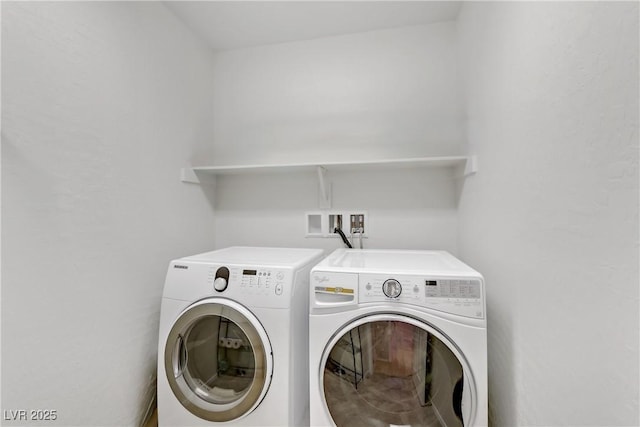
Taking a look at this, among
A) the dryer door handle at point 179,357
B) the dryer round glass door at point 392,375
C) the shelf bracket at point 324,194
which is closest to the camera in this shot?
the dryer round glass door at point 392,375

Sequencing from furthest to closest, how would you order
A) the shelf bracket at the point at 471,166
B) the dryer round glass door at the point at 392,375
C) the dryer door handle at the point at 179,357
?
the shelf bracket at the point at 471,166, the dryer door handle at the point at 179,357, the dryer round glass door at the point at 392,375

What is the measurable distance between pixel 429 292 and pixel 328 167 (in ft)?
3.37

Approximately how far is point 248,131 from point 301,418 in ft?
6.09

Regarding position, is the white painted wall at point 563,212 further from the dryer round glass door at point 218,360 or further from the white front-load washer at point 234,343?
the dryer round glass door at point 218,360

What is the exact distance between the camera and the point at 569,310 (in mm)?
704

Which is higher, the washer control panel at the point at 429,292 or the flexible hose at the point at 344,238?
the flexible hose at the point at 344,238

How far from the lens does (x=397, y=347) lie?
1097 millimetres

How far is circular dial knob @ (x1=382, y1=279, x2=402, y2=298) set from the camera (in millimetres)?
1053

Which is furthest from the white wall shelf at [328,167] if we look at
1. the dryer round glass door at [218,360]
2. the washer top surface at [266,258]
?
the dryer round glass door at [218,360]

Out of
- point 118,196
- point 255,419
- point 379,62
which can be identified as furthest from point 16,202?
point 379,62

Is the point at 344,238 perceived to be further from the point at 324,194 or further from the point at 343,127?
the point at 343,127

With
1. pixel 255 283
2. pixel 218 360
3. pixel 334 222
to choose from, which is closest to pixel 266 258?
pixel 255 283

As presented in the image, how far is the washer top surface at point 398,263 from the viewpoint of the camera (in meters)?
1.12

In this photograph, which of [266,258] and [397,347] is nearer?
[397,347]
